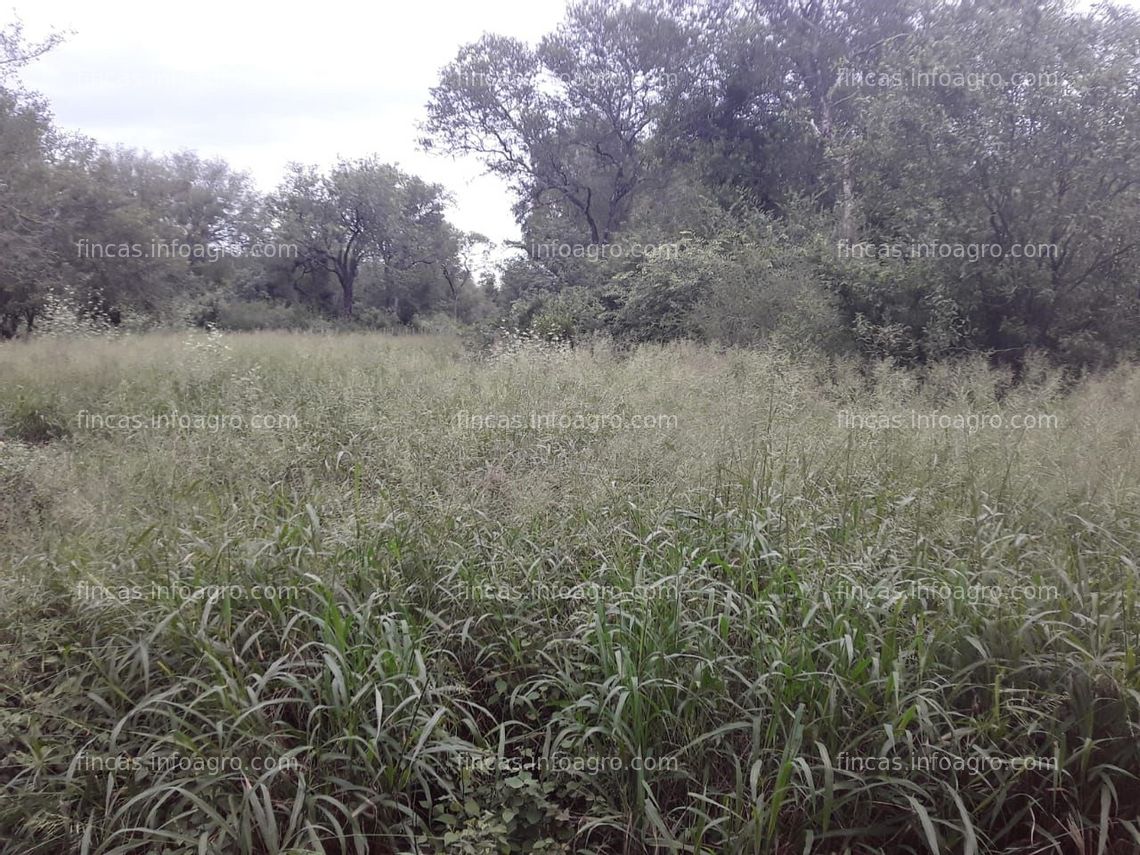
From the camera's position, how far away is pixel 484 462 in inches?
168

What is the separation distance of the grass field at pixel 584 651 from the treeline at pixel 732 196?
232 inches

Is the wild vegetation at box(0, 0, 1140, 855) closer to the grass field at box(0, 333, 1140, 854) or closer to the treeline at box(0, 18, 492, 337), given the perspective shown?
the grass field at box(0, 333, 1140, 854)

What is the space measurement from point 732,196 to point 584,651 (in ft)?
57.8

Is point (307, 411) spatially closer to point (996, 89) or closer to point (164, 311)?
point (996, 89)

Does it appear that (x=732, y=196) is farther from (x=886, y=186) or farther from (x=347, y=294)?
(x=347, y=294)

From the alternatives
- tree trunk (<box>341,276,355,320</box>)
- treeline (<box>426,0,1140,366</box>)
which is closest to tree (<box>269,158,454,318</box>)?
tree trunk (<box>341,276,355,320</box>)

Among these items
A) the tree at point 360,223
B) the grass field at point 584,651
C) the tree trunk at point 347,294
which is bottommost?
the grass field at point 584,651

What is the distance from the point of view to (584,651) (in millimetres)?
2684

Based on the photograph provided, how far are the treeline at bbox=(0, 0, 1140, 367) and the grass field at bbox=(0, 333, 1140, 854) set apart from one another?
589 centimetres

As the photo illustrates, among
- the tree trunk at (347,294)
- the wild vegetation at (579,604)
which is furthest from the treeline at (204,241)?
the wild vegetation at (579,604)

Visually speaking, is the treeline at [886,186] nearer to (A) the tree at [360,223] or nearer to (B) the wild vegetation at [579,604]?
(B) the wild vegetation at [579,604]

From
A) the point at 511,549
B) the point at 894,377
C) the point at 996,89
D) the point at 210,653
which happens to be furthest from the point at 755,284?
the point at 210,653

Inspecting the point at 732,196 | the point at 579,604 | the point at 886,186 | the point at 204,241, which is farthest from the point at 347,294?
the point at 579,604

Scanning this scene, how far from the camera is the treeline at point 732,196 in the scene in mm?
8328
